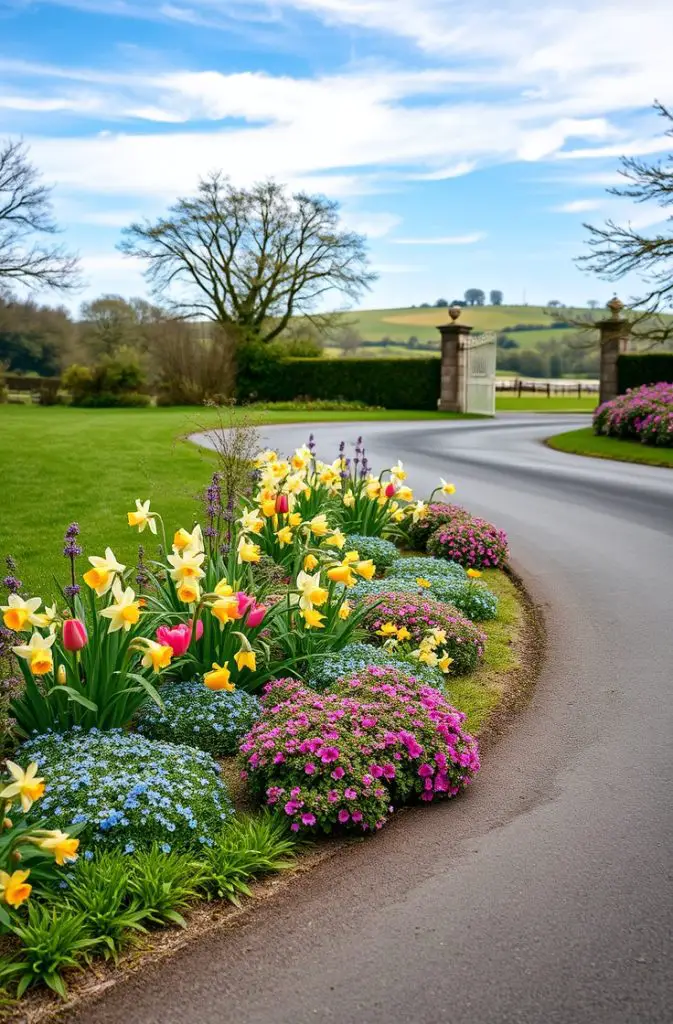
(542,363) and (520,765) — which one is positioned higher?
(542,363)

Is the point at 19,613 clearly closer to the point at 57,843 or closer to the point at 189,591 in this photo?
the point at 189,591

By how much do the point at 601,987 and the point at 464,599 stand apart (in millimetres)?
4347

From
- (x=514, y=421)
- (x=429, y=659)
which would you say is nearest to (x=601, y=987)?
(x=429, y=659)

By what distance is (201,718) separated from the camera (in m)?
4.77

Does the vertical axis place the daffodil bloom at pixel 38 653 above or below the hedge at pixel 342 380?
below

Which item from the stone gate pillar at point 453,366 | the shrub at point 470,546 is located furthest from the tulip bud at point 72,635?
the stone gate pillar at point 453,366

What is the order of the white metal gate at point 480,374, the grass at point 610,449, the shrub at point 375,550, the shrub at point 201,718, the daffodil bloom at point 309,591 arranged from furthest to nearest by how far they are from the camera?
the white metal gate at point 480,374
the grass at point 610,449
the shrub at point 375,550
the daffodil bloom at point 309,591
the shrub at point 201,718

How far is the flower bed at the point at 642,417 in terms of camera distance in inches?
837

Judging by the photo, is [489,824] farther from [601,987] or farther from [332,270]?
[332,270]

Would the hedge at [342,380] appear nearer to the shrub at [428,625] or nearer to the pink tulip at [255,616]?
the shrub at [428,625]

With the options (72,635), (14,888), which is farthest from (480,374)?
(14,888)

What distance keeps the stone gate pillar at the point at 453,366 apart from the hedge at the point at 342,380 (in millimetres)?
1061

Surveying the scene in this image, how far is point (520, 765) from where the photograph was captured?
483 cm

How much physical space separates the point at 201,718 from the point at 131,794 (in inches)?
39.7
